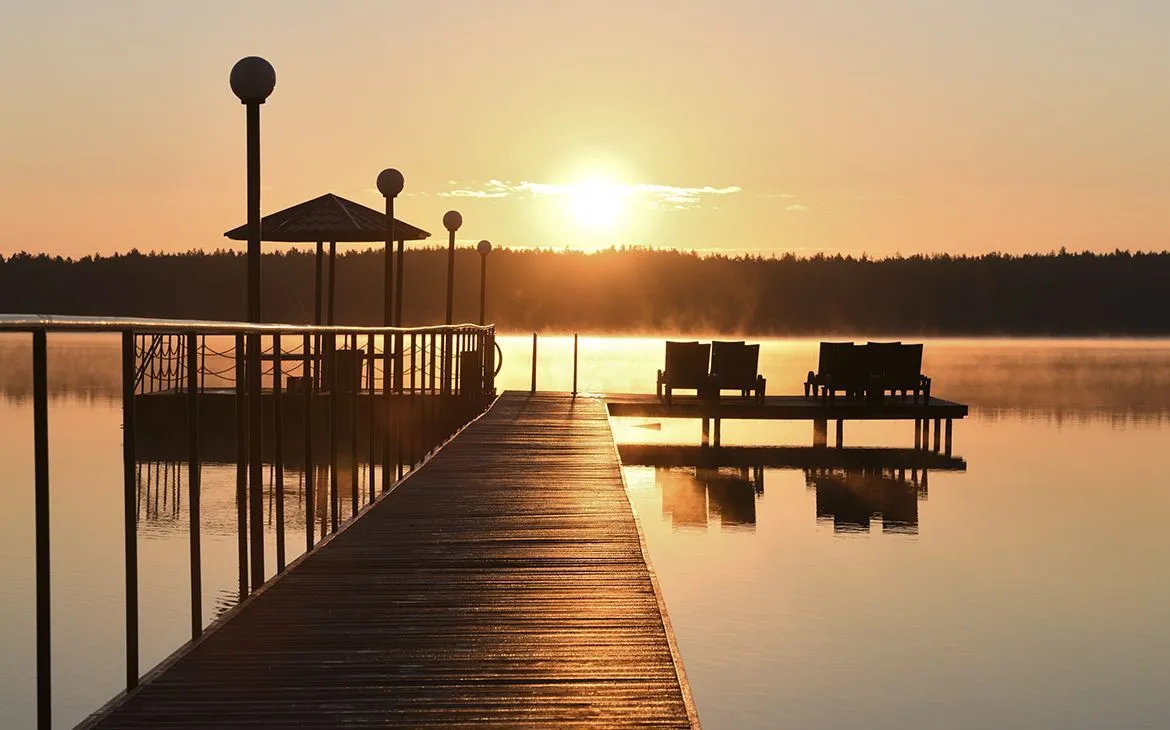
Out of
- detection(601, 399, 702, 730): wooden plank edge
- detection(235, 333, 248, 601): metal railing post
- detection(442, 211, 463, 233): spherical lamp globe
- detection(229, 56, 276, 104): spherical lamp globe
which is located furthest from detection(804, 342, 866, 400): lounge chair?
detection(235, 333, 248, 601): metal railing post

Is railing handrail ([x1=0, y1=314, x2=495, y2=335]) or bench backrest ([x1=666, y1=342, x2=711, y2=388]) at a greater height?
railing handrail ([x1=0, y1=314, x2=495, y2=335])

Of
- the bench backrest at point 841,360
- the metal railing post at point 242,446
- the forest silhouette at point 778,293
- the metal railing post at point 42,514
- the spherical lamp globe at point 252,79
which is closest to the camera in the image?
the metal railing post at point 42,514

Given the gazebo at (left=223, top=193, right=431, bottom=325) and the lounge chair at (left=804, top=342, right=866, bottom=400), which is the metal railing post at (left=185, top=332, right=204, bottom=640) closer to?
the gazebo at (left=223, top=193, right=431, bottom=325)

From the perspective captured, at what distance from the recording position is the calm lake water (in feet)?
27.6

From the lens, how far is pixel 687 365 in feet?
60.8

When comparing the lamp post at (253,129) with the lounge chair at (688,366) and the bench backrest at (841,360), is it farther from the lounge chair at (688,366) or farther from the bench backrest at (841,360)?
the bench backrest at (841,360)

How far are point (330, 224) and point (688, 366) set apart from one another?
5.38m

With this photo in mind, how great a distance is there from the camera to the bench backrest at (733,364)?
60.5ft

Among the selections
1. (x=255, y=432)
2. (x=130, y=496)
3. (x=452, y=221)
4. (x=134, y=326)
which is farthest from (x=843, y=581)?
(x=452, y=221)

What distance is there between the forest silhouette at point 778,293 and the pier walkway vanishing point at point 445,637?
4026 inches

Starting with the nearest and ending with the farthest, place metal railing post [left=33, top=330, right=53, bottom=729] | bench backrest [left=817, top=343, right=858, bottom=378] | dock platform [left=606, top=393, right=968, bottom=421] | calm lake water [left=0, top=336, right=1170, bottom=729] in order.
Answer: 1. metal railing post [left=33, top=330, right=53, bottom=729]
2. calm lake water [left=0, top=336, right=1170, bottom=729]
3. bench backrest [left=817, top=343, right=858, bottom=378]
4. dock platform [left=606, top=393, right=968, bottom=421]

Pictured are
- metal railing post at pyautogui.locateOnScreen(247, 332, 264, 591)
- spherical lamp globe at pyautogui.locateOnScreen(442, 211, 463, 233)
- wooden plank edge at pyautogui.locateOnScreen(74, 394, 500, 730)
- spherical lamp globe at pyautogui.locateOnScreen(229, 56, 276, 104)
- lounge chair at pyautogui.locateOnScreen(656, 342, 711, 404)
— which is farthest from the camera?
spherical lamp globe at pyautogui.locateOnScreen(442, 211, 463, 233)

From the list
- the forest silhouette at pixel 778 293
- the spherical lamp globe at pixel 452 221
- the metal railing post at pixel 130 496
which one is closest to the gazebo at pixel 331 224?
the spherical lamp globe at pixel 452 221

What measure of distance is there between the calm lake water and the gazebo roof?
132 inches
